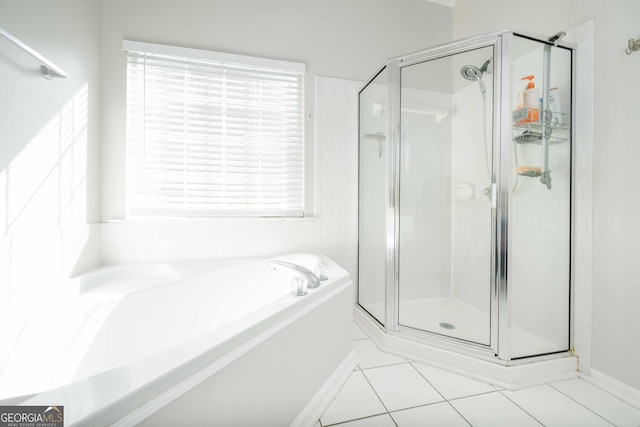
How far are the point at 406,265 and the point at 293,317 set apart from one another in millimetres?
1051

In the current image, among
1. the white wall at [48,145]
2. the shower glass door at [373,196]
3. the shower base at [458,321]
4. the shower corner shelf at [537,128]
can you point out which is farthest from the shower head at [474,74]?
the white wall at [48,145]

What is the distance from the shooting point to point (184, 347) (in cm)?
69

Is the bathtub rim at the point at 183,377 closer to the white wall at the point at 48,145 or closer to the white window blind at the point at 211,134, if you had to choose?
the white wall at the point at 48,145

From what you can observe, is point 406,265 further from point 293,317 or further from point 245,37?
point 245,37

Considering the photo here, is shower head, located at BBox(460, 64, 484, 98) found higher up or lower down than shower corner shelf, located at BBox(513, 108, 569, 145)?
higher up

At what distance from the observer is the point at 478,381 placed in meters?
1.39

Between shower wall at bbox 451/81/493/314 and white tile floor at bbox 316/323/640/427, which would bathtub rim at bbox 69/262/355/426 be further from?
shower wall at bbox 451/81/493/314

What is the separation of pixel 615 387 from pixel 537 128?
131 cm

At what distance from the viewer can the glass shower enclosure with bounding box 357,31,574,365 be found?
142 centimetres

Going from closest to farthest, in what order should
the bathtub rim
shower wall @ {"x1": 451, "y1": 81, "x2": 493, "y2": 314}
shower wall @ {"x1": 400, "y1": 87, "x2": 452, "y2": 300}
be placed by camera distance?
the bathtub rim → shower wall @ {"x1": 451, "y1": 81, "x2": 493, "y2": 314} → shower wall @ {"x1": 400, "y1": 87, "x2": 452, "y2": 300}

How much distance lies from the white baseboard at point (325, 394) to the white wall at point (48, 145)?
1.26 m

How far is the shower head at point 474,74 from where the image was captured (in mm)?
1552

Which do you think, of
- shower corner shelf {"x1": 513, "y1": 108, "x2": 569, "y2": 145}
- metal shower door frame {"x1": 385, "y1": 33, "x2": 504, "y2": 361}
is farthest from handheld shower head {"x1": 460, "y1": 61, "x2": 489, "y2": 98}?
shower corner shelf {"x1": 513, "y1": 108, "x2": 569, "y2": 145}

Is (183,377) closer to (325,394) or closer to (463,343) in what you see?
(325,394)
